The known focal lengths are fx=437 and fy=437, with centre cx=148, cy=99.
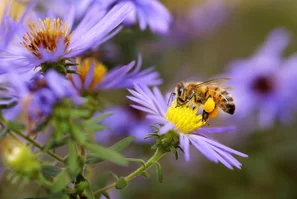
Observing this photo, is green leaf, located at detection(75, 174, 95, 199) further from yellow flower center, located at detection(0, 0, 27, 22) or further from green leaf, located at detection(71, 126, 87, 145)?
yellow flower center, located at detection(0, 0, 27, 22)

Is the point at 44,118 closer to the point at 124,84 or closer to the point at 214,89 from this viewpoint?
the point at 124,84

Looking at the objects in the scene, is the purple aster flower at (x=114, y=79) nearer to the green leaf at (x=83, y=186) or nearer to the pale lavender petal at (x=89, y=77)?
the pale lavender petal at (x=89, y=77)

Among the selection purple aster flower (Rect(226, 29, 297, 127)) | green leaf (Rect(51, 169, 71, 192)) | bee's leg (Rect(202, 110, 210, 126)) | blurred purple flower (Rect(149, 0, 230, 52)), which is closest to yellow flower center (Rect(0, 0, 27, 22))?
green leaf (Rect(51, 169, 71, 192))

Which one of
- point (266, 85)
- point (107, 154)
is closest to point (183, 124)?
point (107, 154)

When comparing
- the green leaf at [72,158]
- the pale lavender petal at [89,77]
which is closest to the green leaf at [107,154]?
the green leaf at [72,158]

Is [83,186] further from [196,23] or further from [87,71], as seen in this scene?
[196,23]

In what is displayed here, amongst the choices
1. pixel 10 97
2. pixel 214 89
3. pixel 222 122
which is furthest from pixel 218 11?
pixel 10 97
